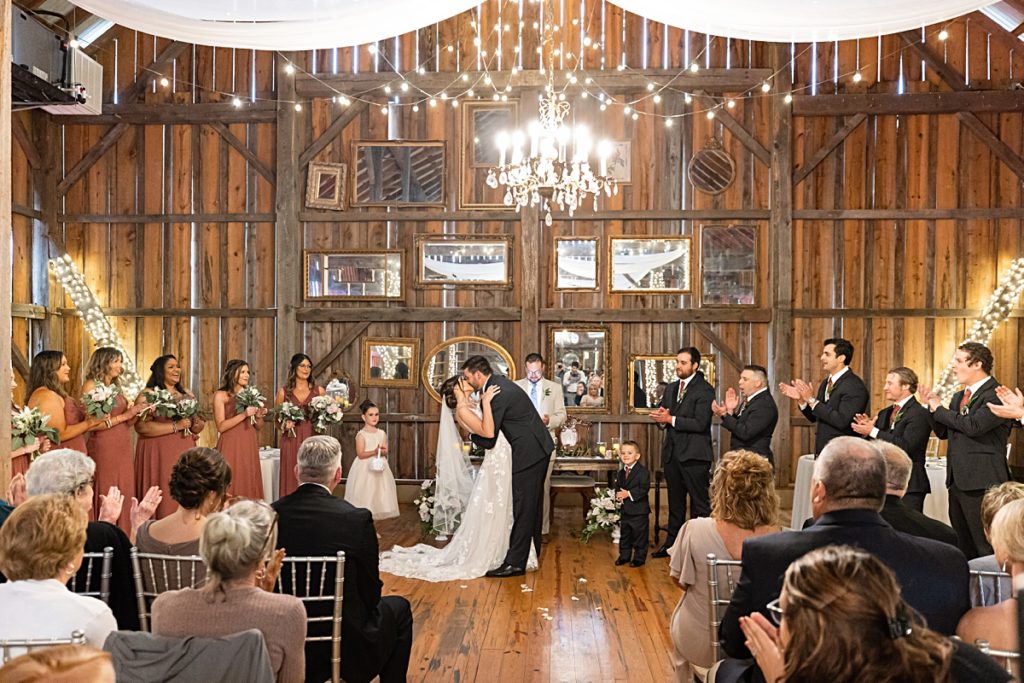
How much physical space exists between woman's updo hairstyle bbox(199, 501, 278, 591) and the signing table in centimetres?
518

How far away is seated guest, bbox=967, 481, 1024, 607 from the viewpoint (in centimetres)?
276

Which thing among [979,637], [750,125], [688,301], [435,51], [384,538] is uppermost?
[435,51]

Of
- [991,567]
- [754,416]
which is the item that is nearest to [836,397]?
[754,416]

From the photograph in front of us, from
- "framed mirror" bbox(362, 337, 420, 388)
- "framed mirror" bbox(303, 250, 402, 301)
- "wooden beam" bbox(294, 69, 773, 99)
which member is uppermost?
"wooden beam" bbox(294, 69, 773, 99)

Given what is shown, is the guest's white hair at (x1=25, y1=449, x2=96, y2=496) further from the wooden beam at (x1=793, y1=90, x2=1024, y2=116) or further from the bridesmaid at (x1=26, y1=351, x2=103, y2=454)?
the wooden beam at (x1=793, y1=90, x2=1024, y2=116)

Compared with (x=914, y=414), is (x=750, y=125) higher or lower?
higher

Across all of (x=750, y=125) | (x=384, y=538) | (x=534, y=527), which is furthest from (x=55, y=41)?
(x=750, y=125)

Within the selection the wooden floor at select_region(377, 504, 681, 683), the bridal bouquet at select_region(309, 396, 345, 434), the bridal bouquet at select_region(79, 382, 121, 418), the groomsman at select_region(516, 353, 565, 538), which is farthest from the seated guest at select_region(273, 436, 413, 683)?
the groomsman at select_region(516, 353, 565, 538)

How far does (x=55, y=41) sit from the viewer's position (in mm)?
7891

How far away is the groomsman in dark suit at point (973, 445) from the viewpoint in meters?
5.48

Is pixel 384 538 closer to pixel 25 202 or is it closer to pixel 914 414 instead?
pixel 914 414

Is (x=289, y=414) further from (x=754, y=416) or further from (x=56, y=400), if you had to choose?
(x=754, y=416)

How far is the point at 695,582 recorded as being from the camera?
3.46 meters

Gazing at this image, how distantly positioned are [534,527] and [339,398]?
9.43 feet
